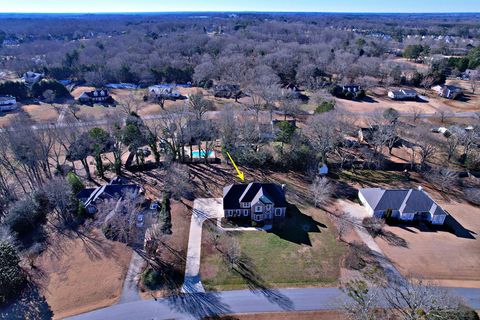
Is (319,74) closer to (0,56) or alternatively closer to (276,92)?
(276,92)

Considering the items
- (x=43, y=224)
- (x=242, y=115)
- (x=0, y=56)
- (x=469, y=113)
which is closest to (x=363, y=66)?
(x=469, y=113)

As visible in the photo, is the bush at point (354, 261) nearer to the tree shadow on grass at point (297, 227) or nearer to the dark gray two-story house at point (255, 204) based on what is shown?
the tree shadow on grass at point (297, 227)

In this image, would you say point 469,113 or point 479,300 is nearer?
point 479,300

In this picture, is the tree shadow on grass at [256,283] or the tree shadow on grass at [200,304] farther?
the tree shadow on grass at [256,283]

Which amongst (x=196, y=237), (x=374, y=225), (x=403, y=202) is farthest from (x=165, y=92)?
(x=403, y=202)

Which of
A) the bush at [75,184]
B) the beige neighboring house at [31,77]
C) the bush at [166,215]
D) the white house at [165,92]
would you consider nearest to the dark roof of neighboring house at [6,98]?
the beige neighboring house at [31,77]

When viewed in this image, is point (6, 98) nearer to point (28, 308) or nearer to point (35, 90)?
point (35, 90)

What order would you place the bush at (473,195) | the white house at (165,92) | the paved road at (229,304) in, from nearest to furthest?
the paved road at (229,304)
the bush at (473,195)
the white house at (165,92)
